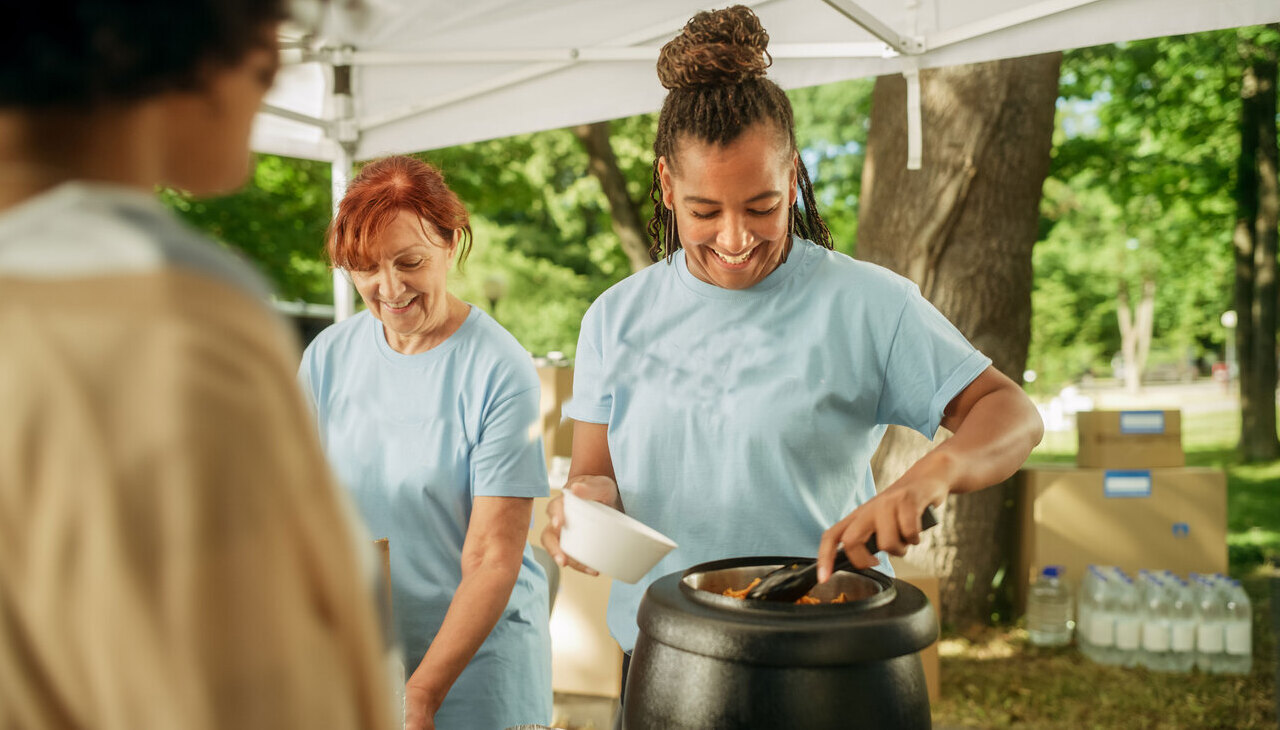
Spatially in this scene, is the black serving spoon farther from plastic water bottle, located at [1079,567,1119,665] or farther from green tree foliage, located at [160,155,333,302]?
green tree foliage, located at [160,155,333,302]

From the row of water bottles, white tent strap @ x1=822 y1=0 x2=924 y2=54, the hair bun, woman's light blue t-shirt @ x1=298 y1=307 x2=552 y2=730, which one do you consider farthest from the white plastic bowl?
the row of water bottles

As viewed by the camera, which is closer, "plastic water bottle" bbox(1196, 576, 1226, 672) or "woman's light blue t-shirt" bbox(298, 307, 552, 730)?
"woman's light blue t-shirt" bbox(298, 307, 552, 730)

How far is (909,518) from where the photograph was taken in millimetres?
1245

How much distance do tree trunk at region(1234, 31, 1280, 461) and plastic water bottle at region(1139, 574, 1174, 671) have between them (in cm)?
596

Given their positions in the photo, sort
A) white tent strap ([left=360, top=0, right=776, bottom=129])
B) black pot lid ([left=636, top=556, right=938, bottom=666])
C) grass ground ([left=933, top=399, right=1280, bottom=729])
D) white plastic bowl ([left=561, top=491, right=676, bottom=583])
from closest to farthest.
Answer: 1. black pot lid ([left=636, top=556, right=938, bottom=666])
2. white plastic bowl ([left=561, top=491, right=676, bottom=583])
3. white tent strap ([left=360, top=0, right=776, bottom=129])
4. grass ground ([left=933, top=399, right=1280, bottom=729])

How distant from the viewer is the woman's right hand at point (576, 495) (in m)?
1.41

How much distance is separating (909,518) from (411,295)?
99cm

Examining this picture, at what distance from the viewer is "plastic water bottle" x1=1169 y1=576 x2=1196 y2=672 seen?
185 inches

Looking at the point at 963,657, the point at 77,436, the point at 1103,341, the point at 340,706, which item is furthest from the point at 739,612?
the point at 1103,341

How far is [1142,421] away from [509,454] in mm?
4368

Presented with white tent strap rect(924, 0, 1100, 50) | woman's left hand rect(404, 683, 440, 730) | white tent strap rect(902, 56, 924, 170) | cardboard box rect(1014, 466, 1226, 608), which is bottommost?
cardboard box rect(1014, 466, 1226, 608)

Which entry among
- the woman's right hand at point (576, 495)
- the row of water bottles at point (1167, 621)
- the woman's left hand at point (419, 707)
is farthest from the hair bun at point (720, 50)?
the row of water bottles at point (1167, 621)

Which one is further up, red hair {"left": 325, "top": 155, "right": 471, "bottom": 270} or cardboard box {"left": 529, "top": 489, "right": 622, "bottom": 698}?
red hair {"left": 325, "top": 155, "right": 471, "bottom": 270}

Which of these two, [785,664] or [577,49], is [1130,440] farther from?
[785,664]
